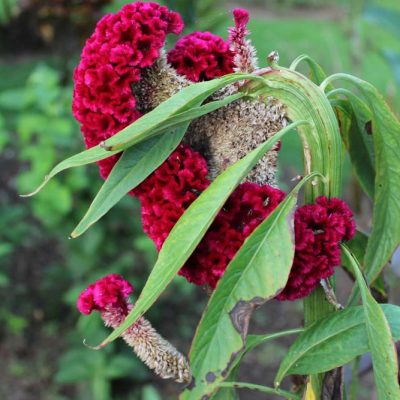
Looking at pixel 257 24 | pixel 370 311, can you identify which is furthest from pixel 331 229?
pixel 257 24

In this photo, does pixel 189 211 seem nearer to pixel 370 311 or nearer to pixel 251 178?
pixel 251 178

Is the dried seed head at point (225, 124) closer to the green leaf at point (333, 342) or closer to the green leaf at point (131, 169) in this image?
the green leaf at point (131, 169)

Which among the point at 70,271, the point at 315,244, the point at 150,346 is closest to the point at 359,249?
the point at 315,244

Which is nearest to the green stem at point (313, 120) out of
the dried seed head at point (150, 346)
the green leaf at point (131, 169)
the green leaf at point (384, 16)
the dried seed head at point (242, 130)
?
the dried seed head at point (242, 130)

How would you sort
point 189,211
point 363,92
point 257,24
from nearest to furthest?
point 189,211, point 363,92, point 257,24

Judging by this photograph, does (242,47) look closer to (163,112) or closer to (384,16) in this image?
(163,112)

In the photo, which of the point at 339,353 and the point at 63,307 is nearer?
the point at 339,353
